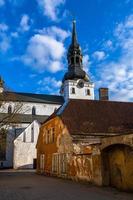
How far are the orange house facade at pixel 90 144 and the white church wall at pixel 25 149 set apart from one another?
47.6 ft

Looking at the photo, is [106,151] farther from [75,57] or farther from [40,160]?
[75,57]

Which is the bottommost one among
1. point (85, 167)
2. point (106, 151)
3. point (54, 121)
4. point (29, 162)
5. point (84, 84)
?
point (29, 162)

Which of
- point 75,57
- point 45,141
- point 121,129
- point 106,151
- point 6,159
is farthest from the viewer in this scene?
point 75,57

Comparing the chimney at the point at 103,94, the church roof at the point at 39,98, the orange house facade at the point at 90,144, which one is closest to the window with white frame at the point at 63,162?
the orange house facade at the point at 90,144

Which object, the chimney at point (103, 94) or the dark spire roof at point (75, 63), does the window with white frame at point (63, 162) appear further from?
the dark spire roof at point (75, 63)

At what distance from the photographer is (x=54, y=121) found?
88.6ft

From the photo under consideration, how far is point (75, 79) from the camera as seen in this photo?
216 ft

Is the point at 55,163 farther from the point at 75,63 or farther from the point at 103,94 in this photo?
the point at 75,63

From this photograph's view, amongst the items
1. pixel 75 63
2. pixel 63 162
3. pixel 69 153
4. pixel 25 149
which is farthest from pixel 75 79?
pixel 69 153

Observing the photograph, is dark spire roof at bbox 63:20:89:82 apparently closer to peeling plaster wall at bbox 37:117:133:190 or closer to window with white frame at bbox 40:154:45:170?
window with white frame at bbox 40:154:45:170

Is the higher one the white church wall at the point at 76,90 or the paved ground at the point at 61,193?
the white church wall at the point at 76,90

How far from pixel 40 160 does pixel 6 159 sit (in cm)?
2141

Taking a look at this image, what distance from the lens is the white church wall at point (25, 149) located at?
4556 cm

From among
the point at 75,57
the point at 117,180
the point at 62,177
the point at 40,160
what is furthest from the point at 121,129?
the point at 75,57
